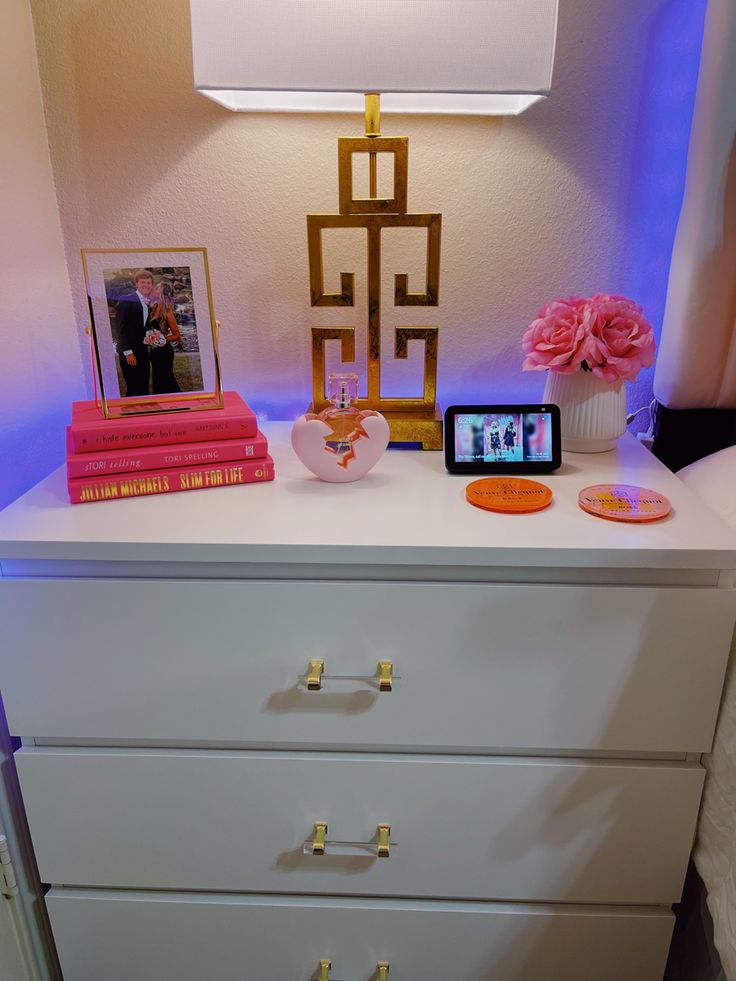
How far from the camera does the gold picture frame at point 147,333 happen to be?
36.0 inches

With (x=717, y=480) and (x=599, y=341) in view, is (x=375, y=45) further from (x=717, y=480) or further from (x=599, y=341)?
(x=717, y=480)

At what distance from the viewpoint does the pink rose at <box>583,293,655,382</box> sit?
1.00 m

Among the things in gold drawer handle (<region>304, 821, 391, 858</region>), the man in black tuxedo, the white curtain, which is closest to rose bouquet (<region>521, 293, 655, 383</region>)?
the white curtain

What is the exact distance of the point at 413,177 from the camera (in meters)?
1.12

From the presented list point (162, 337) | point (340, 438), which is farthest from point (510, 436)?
point (162, 337)

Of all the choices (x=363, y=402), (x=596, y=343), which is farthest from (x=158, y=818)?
(x=596, y=343)

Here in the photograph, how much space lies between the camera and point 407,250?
1161mm

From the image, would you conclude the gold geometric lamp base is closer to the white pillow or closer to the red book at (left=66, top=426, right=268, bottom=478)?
the red book at (left=66, top=426, right=268, bottom=478)

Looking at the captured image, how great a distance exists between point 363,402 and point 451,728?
463 mm

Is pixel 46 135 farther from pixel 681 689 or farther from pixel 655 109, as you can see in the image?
pixel 681 689

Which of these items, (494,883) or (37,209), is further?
(37,209)

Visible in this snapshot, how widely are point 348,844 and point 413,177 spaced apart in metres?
0.92

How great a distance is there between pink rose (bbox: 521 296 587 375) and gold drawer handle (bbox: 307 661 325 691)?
0.50 metres

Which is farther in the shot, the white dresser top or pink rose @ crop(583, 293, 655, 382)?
pink rose @ crop(583, 293, 655, 382)
